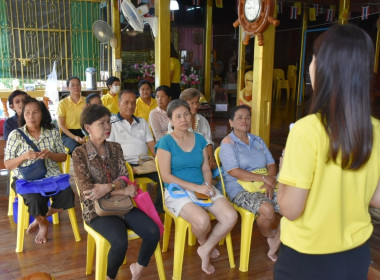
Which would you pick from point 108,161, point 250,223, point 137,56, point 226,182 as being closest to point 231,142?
point 226,182

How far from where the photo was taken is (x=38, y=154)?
99.8 inches

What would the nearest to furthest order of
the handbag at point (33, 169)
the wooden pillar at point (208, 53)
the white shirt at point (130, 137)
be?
the handbag at point (33, 169), the white shirt at point (130, 137), the wooden pillar at point (208, 53)

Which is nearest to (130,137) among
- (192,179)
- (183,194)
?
(192,179)

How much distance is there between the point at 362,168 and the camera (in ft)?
3.25

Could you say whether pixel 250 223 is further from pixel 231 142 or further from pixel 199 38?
pixel 199 38

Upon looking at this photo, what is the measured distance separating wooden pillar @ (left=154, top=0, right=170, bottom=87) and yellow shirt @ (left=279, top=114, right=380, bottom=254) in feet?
12.2

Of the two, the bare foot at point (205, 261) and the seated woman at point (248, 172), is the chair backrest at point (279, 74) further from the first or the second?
the bare foot at point (205, 261)

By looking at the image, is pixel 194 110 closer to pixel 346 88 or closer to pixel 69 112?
pixel 69 112

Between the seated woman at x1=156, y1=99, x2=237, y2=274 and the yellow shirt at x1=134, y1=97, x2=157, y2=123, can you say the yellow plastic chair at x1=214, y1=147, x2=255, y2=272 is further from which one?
the yellow shirt at x1=134, y1=97, x2=157, y2=123

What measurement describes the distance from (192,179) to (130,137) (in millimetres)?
884

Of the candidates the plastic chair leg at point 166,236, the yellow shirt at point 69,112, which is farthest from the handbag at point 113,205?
the yellow shirt at point 69,112

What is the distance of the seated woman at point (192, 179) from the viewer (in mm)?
2213

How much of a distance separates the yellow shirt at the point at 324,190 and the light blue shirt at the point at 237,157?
142cm

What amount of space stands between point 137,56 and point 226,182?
25.1 ft
